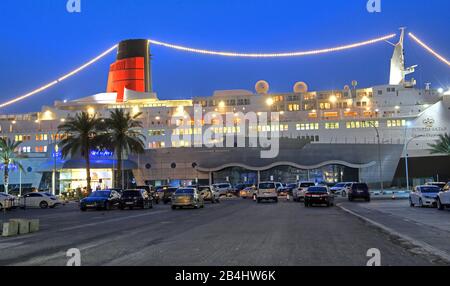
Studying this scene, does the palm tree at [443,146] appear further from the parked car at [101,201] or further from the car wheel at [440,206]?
the parked car at [101,201]

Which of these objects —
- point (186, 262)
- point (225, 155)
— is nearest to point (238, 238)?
point (186, 262)

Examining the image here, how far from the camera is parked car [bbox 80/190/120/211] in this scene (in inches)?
1282

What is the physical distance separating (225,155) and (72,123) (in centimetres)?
2559

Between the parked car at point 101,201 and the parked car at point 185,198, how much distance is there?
15.4 ft

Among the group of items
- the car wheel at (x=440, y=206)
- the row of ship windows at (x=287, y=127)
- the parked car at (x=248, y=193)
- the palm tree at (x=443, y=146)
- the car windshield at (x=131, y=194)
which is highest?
the row of ship windows at (x=287, y=127)

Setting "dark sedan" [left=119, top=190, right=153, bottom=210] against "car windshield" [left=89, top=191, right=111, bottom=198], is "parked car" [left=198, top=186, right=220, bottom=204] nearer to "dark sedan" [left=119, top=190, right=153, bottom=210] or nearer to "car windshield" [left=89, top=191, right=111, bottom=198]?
"dark sedan" [left=119, top=190, right=153, bottom=210]

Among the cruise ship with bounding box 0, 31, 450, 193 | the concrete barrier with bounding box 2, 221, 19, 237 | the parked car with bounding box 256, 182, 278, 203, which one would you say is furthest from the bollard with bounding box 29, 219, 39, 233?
the cruise ship with bounding box 0, 31, 450, 193

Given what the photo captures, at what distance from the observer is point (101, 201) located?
32812mm

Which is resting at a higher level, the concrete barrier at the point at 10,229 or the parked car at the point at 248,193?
the concrete barrier at the point at 10,229

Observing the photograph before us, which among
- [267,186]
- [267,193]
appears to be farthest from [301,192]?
Result: [267,193]

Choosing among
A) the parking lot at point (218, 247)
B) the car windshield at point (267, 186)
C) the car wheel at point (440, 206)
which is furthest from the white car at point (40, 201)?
the car wheel at point (440, 206)

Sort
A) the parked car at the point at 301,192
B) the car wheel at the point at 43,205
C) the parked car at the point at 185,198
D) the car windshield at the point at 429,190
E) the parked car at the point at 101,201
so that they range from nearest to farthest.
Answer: the car windshield at the point at 429,190
the parked car at the point at 185,198
the parked car at the point at 101,201
the car wheel at the point at 43,205
the parked car at the point at 301,192

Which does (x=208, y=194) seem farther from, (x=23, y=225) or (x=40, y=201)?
(x=23, y=225)

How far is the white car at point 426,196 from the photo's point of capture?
1176 inches
